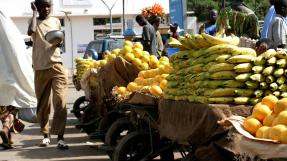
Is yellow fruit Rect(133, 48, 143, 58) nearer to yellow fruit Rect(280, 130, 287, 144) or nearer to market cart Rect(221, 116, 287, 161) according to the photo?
market cart Rect(221, 116, 287, 161)

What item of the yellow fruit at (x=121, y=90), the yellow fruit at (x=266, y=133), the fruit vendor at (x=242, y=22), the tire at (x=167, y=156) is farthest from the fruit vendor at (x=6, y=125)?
the yellow fruit at (x=266, y=133)

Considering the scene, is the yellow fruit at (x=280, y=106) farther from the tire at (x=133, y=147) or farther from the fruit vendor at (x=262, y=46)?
the tire at (x=133, y=147)

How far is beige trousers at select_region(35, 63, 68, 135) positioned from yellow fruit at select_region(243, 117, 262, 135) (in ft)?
15.4

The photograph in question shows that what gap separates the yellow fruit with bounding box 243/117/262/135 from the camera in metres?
4.14

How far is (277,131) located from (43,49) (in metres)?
5.37

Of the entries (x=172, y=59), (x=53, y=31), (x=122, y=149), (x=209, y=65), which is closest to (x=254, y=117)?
(x=209, y=65)

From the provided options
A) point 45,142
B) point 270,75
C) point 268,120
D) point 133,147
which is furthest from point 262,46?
point 45,142

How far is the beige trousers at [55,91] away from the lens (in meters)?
8.45

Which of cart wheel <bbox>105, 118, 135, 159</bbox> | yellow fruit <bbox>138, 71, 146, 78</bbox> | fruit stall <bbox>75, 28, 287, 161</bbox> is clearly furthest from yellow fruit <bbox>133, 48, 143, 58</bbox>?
fruit stall <bbox>75, 28, 287, 161</bbox>

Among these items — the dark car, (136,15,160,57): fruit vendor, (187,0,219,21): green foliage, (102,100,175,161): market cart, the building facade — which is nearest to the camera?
(102,100,175,161): market cart

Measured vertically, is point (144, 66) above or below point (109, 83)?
above

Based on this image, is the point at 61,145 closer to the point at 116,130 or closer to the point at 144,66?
the point at 116,130

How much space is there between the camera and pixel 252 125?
4.15 metres

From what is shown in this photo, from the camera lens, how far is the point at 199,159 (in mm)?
4836
